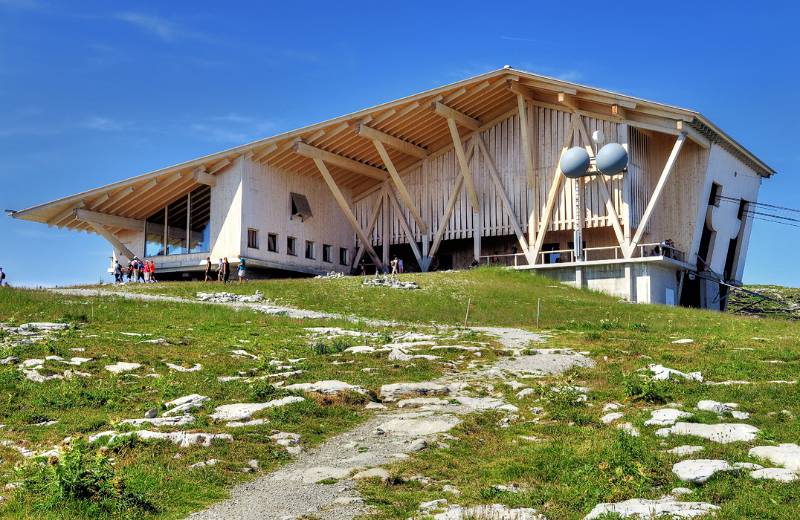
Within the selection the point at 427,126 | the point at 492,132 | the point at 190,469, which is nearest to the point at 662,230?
the point at 492,132

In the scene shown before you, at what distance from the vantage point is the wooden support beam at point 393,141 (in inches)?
1933

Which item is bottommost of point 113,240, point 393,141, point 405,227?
point 113,240

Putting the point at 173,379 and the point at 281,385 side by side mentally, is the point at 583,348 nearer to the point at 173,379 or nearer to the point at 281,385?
the point at 281,385

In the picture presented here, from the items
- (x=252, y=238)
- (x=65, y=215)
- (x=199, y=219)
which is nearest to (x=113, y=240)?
(x=65, y=215)

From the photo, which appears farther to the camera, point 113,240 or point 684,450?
point 113,240

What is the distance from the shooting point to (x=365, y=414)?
51.0ft

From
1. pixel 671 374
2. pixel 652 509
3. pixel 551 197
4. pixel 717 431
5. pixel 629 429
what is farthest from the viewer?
pixel 551 197

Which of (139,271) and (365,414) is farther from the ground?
(139,271)

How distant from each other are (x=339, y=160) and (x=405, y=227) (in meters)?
5.72

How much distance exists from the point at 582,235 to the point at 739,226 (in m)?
10.8

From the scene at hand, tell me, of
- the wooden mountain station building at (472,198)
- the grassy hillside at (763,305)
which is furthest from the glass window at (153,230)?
the grassy hillside at (763,305)

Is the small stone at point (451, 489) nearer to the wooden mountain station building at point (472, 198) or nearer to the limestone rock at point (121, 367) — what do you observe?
the limestone rock at point (121, 367)

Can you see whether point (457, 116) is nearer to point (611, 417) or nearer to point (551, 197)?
point (551, 197)

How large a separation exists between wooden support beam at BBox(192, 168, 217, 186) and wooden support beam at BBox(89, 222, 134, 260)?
6.87 meters
